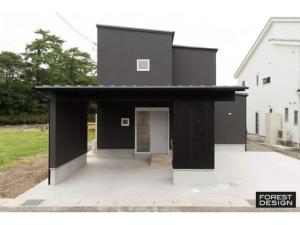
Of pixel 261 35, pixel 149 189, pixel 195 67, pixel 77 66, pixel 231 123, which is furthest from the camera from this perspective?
pixel 77 66

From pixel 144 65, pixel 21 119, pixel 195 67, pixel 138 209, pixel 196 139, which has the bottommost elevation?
pixel 138 209

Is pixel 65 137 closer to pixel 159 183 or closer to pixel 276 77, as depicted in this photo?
pixel 159 183

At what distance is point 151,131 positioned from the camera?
44.7 ft

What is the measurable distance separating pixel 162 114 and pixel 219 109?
3904 millimetres

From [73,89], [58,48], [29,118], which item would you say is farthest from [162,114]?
[58,48]

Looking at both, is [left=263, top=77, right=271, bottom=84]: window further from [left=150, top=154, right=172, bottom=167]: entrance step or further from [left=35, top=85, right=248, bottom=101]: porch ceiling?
[left=35, top=85, right=248, bottom=101]: porch ceiling

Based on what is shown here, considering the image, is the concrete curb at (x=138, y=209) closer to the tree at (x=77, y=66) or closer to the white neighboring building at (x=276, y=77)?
the white neighboring building at (x=276, y=77)

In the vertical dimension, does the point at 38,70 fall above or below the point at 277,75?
above

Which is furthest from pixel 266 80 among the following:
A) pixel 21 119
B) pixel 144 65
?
pixel 21 119

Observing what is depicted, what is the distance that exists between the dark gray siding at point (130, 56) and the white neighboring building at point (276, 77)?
7790 millimetres

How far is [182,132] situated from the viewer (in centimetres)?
857

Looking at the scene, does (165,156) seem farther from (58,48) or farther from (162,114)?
(58,48)

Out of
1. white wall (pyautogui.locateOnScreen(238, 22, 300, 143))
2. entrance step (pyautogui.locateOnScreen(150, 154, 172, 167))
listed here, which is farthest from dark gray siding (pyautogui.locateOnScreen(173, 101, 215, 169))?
white wall (pyautogui.locateOnScreen(238, 22, 300, 143))

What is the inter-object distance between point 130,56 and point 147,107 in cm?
255
